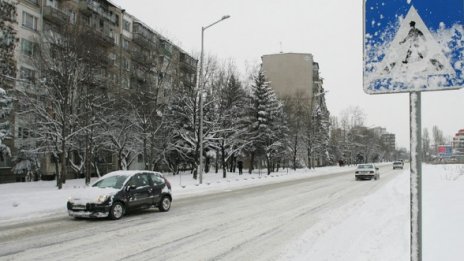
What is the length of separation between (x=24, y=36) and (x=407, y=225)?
125 ft

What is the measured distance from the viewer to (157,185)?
16.5 metres

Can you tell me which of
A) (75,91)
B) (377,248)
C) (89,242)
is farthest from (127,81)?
(377,248)

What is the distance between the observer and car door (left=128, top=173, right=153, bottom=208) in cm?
1507

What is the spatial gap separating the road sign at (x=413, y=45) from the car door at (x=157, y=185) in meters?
13.9

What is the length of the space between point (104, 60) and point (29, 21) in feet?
56.0

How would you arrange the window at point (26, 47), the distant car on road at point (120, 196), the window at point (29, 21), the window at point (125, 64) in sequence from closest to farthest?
the distant car on road at point (120, 196), the window at point (125, 64), the window at point (26, 47), the window at point (29, 21)

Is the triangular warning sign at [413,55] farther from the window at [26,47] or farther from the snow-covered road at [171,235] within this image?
the window at [26,47]

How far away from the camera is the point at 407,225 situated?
37.6 feet

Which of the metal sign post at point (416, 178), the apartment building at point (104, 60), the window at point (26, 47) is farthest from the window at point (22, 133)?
the metal sign post at point (416, 178)

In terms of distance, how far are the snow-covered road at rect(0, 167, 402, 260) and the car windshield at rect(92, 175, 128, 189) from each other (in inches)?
49.1

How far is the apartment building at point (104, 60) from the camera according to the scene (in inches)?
1270

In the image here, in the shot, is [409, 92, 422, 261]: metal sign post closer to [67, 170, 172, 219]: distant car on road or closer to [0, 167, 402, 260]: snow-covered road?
[0, 167, 402, 260]: snow-covered road

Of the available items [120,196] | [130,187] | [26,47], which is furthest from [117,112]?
[120,196]

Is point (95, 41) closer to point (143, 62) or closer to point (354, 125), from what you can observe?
point (143, 62)
